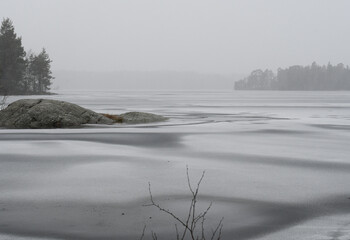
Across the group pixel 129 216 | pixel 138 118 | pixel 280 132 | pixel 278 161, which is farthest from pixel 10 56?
pixel 129 216

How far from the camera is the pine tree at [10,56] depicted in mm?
73156

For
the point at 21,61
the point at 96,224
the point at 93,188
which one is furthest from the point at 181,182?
the point at 21,61

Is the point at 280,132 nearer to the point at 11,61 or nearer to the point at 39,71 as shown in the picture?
the point at 11,61

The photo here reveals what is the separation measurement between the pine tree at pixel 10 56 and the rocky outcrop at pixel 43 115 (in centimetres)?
5599

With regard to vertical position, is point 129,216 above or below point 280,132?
above

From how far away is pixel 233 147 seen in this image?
13.2 m

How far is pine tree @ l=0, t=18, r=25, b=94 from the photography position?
7316cm

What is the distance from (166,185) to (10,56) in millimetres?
71723

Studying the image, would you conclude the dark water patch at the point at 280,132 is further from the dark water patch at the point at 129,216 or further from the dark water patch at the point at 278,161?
the dark water patch at the point at 129,216

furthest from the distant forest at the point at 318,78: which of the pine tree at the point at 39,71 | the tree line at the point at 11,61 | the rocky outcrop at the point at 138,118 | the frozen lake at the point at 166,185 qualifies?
the frozen lake at the point at 166,185

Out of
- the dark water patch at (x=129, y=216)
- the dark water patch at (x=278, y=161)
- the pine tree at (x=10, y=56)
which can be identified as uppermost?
the pine tree at (x=10, y=56)

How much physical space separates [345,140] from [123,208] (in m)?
10.4

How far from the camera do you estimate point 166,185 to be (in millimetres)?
7902

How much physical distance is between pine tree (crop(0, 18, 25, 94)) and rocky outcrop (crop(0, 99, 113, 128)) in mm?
55985
